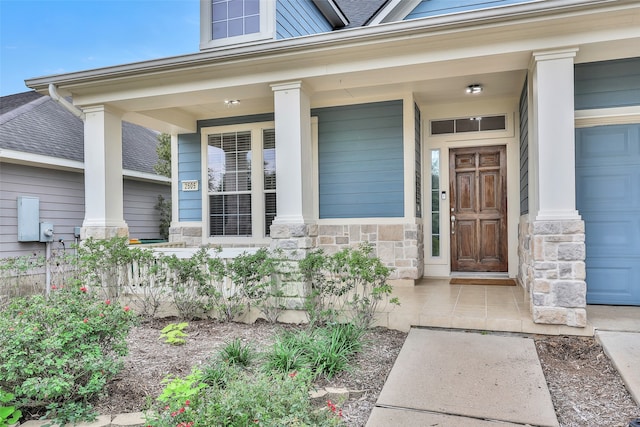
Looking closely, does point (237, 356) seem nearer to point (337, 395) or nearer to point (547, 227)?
point (337, 395)

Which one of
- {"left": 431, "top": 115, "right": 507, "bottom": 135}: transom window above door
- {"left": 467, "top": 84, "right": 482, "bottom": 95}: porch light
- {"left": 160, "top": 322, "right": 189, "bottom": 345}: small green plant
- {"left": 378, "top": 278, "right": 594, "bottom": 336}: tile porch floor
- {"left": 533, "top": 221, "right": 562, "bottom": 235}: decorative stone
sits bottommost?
{"left": 160, "top": 322, "right": 189, "bottom": 345}: small green plant

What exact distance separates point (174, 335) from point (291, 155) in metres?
2.02

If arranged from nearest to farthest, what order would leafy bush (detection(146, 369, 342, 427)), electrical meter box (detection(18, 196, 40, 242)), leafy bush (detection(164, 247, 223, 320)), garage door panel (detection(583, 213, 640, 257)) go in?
leafy bush (detection(146, 369, 342, 427)) < garage door panel (detection(583, 213, 640, 257)) < leafy bush (detection(164, 247, 223, 320)) < electrical meter box (detection(18, 196, 40, 242))

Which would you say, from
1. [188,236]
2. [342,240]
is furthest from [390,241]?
[188,236]

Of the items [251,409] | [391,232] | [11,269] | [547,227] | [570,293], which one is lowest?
[251,409]

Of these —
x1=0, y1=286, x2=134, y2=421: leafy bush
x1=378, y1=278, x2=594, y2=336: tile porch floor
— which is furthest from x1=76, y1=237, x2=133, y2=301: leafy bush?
x1=378, y1=278, x2=594, y2=336: tile porch floor

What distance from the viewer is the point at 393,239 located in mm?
5289

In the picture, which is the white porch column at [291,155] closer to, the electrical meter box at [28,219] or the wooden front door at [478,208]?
the wooden front door at [478,208]

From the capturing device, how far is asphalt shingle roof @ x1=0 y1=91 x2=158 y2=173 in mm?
6621

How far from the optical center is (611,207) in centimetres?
386

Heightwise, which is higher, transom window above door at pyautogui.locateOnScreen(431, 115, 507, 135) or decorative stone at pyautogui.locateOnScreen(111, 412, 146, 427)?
transom window above door at pyautogui.locateOnScreen(431, 115, 507, 135)

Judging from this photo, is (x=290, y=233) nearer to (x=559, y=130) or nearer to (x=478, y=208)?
(x=559, y=130)

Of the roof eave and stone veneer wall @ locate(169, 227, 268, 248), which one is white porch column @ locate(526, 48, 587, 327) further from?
stone veneer wall @ locate(169, 227, 268, 248)

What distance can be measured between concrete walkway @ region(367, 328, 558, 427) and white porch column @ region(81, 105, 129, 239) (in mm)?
3800
